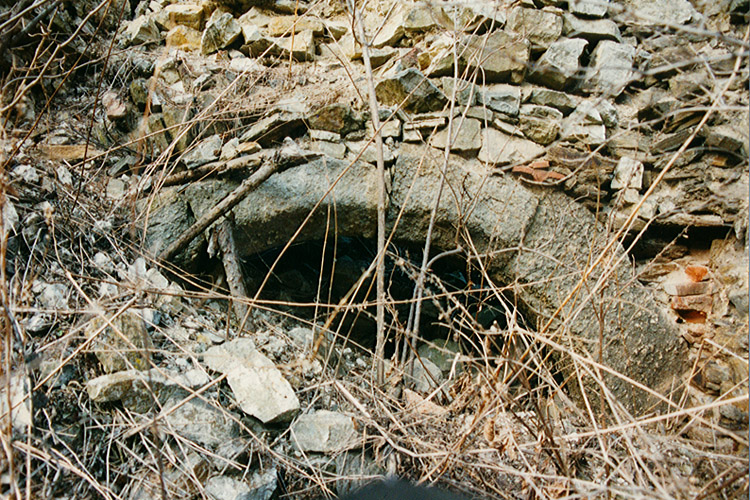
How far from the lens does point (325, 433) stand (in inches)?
70.6

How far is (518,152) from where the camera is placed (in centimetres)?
272

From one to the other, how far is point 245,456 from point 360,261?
6.44 ft

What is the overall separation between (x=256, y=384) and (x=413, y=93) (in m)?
1.89

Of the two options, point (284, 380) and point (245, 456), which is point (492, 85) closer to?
point (284, 380)

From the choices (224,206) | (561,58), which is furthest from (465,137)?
(224,206)

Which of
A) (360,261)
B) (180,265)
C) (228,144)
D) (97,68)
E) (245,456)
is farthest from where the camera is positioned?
(360,261)

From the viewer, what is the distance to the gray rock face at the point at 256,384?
5.85ft

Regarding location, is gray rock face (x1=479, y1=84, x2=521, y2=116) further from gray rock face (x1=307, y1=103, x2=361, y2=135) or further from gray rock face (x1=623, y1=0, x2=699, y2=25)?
gray rock face (x1=623, y1=0, x2=699, y2=25)

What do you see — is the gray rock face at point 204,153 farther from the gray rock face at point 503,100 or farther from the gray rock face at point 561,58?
the gray rock face at point 561,58

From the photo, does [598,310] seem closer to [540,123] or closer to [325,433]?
[540,123]

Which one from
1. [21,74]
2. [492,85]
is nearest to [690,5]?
[492,85]

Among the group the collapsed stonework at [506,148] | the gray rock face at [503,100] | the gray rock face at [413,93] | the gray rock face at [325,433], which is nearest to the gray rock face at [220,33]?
the collapsed stonework at [506,148]

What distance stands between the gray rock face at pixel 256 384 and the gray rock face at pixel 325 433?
68 millimetres

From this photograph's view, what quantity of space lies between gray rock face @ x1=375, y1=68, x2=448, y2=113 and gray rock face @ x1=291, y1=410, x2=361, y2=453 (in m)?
1.86
